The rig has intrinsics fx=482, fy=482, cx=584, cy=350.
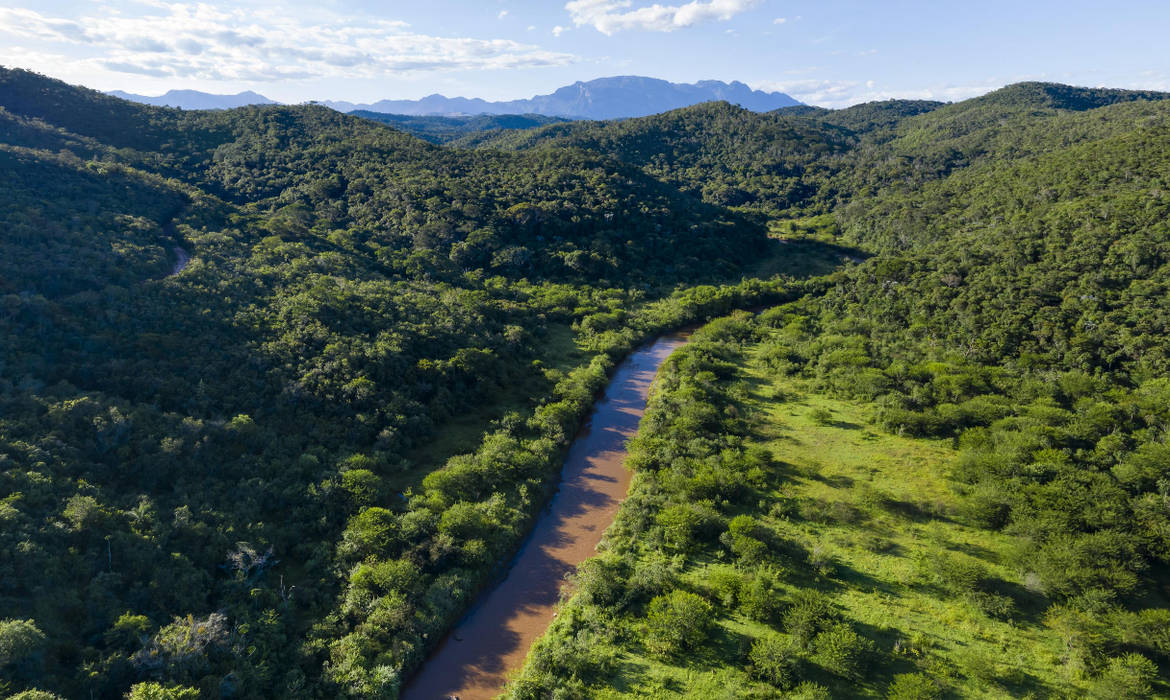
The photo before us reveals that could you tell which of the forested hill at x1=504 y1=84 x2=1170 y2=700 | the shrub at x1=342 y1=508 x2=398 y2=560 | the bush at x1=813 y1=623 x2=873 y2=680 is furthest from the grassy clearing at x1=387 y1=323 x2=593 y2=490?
the bush at x1=813 y1=623 x2=873 y2=680

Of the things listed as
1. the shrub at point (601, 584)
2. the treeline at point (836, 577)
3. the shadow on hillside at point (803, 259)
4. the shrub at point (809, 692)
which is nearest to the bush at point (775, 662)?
the treeline at point (836, 577)

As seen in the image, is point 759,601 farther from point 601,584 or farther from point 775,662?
point 601,584

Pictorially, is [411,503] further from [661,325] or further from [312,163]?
[312,163]

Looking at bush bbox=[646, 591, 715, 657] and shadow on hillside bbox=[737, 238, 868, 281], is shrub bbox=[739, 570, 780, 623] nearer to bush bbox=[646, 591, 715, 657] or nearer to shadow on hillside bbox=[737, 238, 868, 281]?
bush bbox=[646, 591, 715, 657]

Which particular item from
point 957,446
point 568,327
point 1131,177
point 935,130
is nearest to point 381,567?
point 957,446

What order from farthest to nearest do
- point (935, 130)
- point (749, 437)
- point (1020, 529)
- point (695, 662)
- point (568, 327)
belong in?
point (935, 130) < point (568, 327) < point (749, 437) < point (1020, 529) < point (695, 662)

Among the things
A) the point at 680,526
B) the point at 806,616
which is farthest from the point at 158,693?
the point at 806,616
